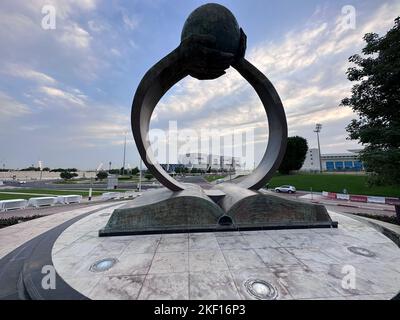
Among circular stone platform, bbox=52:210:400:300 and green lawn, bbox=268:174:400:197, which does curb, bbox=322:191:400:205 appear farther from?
A: circular stone platform, bbox=52:210:400:300

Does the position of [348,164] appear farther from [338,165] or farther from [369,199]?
[369,199]

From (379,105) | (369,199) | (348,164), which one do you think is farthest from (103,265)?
(348,164)

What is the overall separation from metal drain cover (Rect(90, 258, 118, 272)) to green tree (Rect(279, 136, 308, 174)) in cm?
5183

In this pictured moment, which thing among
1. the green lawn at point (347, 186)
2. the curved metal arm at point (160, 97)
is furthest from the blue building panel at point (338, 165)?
the curved metal arm at point (160, 97)

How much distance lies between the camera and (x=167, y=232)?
23.9 ft

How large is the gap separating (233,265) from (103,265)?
3031mm

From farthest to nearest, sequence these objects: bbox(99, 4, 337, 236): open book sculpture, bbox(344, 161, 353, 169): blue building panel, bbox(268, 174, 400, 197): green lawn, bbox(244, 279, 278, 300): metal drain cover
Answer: bbox(344, 161, 353, 169): blue building panel
bbox(268, 174, 400, 197): green lawn
bbox(99, 4, 337, 236): open book sculpture
bbox(244, 279, 278, 300): metal drain cover

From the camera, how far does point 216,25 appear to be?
8375 mm

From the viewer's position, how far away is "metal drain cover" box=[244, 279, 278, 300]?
357 cm

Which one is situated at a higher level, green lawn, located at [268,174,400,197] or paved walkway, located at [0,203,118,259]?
green lawn, located at [268,174,400,197]

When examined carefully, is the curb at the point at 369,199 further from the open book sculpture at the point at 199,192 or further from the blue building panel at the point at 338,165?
the blue building panel at the point at 338,165

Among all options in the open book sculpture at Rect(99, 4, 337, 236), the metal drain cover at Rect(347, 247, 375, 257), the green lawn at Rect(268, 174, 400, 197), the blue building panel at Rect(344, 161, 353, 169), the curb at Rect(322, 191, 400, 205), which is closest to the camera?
the metal drain cover at Rect(347, 247, 375, 257)

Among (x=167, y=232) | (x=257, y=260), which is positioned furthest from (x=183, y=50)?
(x=257, y=260)

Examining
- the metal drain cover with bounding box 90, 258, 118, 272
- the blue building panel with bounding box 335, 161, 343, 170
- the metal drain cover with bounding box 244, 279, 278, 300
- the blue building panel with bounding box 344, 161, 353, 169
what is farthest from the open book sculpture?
the blue building panel with bounding box 335, 161, 343, 170
